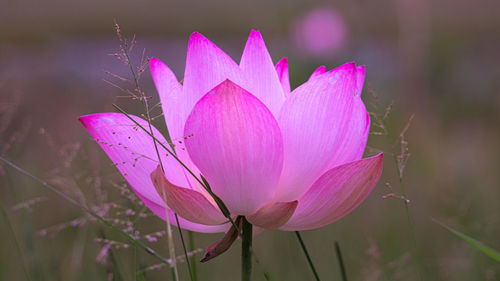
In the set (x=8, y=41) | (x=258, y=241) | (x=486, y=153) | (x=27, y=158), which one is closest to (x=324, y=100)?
(x=258, y=241)

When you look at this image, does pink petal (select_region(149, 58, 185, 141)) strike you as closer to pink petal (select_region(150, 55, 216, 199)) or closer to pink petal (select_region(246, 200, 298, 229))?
pink petal (select_region(150, 55, 216, 199))

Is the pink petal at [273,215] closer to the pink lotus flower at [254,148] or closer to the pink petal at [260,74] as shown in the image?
the pink lotus flower at [254,148]

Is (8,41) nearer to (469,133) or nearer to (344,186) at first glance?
(469,133)

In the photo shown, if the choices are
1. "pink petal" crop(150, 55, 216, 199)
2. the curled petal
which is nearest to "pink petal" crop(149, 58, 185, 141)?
"pink petal" crop(150, 55, 216, 199)

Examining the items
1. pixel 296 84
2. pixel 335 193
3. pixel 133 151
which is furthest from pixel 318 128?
pixel 296 84

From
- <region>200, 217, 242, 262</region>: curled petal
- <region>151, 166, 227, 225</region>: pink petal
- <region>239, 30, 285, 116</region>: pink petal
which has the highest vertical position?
<region>239, 30, 285, 116</region>: pink petal
